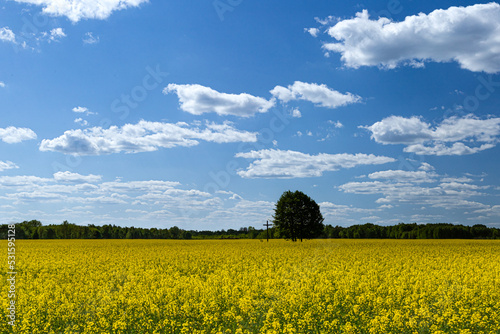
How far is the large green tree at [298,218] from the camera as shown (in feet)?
219

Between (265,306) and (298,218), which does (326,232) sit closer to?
(298,218)

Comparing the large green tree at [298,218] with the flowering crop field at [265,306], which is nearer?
the flowering crop field at [265,306]

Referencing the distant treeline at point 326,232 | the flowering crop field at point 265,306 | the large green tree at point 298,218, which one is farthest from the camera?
A: the distant treeline at point 326,232

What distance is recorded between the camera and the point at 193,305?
11.7 metres

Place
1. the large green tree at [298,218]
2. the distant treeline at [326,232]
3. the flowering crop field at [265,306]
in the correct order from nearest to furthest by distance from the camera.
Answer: the flowering crop field at [265,306] → the large green tree at [298,218] → the distant treeline at [326,232]

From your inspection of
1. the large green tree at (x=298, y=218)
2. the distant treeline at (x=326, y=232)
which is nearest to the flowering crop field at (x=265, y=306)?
the large green tree at (x=298, y=218)

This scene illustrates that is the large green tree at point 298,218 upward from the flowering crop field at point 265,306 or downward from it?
upward

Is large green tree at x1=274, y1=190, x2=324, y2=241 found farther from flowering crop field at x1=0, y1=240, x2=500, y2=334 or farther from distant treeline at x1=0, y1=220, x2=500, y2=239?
flowering crop field at x1=0, y1=240, x2=500, y2=334

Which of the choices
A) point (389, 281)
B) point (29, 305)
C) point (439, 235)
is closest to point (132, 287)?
point (29, 305)

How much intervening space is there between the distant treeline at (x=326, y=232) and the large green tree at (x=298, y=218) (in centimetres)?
2401

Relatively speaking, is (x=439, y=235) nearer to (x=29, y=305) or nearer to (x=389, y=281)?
(x=389, y=281)

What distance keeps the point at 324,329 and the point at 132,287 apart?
8.48m

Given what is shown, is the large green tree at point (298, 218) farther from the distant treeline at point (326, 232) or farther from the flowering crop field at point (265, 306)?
the flowering crop field at point (265, 306)

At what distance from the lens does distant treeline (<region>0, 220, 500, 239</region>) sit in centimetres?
9644
